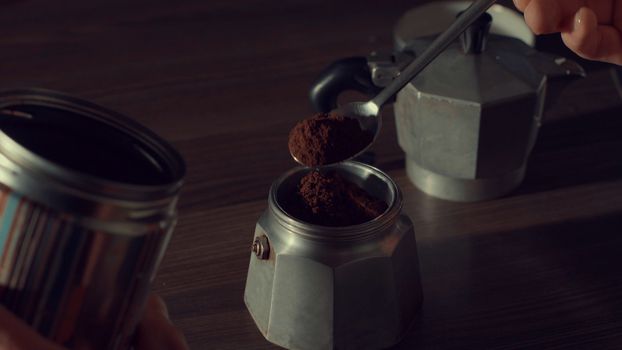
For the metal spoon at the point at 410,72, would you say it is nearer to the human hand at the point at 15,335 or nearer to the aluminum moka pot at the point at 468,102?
the aluminum moka pot at the point at 468,102

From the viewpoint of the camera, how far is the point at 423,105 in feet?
2.93

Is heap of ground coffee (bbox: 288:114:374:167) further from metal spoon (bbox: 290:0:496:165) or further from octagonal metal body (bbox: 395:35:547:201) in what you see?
octagonal metal body (bbox: 395:35:547:201)

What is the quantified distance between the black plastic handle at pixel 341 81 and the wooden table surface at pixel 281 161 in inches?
3.7

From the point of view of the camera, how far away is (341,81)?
0.92 meters

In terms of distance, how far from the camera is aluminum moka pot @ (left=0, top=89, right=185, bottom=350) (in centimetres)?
51

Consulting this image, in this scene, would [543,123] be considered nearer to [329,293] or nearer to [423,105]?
[423,105]

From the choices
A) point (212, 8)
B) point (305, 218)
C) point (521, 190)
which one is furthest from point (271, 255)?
point (212, 8)

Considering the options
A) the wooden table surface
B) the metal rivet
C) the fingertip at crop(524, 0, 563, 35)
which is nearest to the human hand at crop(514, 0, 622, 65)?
the fingertip at crop(524, 0, 563, 35)

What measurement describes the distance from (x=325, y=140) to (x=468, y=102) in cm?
17

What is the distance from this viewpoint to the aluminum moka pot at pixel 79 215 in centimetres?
51

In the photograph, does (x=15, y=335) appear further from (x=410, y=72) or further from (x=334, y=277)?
(x=410, y=72)

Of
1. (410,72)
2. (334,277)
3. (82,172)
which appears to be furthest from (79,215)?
(410,72)

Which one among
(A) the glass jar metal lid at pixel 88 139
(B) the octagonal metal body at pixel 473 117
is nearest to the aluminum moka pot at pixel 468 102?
(B) the octagonal metal body at pixel 473 117

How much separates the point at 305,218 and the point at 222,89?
423mm
